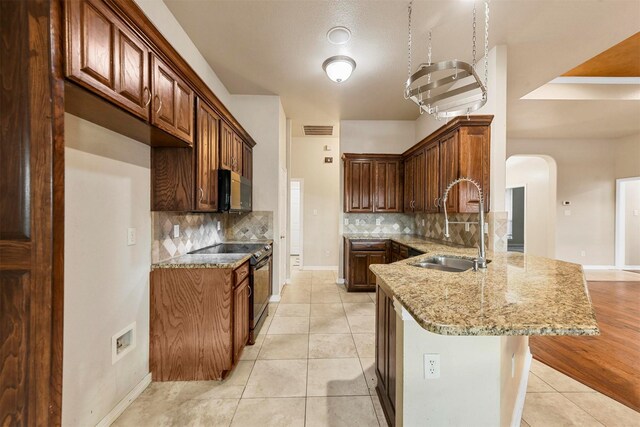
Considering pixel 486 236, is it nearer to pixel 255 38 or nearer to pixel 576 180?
pixel 255 38

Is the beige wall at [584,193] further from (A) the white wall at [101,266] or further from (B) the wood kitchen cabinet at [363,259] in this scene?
(A) the white wall at [101,266]

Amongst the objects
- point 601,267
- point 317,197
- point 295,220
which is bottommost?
point 601,267

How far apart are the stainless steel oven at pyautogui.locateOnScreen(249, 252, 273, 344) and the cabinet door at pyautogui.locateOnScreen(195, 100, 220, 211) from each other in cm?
81

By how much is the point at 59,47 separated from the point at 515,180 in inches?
384

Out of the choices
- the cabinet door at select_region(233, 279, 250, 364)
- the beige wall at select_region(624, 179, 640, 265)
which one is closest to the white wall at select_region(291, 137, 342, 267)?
the cabinet door at select_region(233, 279, 250, 364)

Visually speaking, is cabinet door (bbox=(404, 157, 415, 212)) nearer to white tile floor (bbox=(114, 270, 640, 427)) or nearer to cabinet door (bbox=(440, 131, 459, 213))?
cabinet door (bbox=(440, 131, 459, 213))

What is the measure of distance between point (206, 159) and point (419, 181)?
119 inches

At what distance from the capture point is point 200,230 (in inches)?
120

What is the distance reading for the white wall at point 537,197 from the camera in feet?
20.1

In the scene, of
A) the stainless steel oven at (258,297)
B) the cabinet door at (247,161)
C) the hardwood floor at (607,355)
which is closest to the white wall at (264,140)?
the cabinet door at (247,161)

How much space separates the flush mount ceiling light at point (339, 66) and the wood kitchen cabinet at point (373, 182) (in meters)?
1.84

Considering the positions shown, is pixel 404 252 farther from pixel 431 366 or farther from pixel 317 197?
pixel 317 197

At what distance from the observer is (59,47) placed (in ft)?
3.31

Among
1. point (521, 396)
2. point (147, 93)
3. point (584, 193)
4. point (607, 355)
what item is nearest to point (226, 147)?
point (147, 93)
